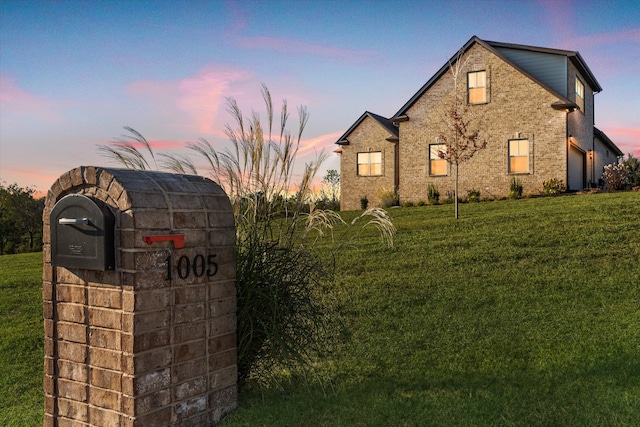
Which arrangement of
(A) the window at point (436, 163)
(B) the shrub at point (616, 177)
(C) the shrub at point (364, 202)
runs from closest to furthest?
(B) the shrub at point (616, 177), (A) the window at point (436, 163), (C) the shrub at point (364, 202)

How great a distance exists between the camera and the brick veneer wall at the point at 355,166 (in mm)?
23500

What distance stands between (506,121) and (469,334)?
1533 cm

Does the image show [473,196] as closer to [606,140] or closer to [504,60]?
[504,60]

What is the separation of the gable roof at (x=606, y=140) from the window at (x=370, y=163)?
31.4 ft

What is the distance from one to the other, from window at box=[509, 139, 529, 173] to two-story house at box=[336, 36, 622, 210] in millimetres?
34

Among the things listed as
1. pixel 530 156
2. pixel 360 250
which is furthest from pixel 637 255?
pixel 530 156

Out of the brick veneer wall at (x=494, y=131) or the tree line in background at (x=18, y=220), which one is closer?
the brick veneer wall at (x=494, y=131)

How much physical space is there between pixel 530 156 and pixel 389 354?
15.9m

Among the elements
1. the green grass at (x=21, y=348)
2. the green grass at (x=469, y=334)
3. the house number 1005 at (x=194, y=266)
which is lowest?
the green grass at (x=21, y=348)

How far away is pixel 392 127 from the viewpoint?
24.4 metres

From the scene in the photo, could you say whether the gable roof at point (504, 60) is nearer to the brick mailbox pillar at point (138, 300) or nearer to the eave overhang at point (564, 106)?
the eave overhang at point (564, 106)

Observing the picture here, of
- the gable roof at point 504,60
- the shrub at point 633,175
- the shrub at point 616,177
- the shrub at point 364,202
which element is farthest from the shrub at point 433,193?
the shrub at point 633,175

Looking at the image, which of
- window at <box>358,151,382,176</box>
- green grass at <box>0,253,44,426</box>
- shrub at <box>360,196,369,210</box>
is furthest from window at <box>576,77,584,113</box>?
green grass at <box>0,253,44,426</box>

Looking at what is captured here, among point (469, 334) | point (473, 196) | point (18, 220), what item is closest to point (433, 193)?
point (473, 196)
